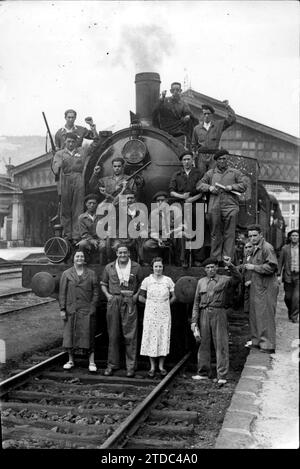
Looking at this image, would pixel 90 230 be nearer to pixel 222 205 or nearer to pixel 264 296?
pixel 222 205

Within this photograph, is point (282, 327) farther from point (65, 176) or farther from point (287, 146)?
point (287, 146)

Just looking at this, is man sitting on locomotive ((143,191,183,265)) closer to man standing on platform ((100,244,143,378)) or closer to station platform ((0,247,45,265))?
man standing on platform ((100,244,143,378))

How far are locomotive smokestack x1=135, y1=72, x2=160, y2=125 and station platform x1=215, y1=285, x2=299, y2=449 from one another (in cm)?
393

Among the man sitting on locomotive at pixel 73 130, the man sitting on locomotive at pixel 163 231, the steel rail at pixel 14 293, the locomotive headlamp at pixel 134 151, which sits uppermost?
the man sitting on locomotive at pixel 73 130

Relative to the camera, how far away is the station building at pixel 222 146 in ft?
63.3

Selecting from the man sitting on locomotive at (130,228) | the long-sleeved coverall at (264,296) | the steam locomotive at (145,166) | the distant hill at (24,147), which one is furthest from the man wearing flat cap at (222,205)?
the distant hill at (24,147)

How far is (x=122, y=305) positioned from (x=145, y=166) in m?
2.14

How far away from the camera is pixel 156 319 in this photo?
6.33 metres

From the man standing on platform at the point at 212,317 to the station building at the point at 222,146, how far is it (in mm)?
9511

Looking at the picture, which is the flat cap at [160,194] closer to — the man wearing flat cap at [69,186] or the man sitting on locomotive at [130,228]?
the man sitting on locomotive at [130,228]

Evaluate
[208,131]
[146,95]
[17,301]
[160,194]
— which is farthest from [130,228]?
[17,301]

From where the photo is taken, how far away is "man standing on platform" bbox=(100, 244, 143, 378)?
6.44m

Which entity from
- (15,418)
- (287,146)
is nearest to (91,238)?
(15,418)

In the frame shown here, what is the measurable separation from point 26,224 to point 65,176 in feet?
56.2
